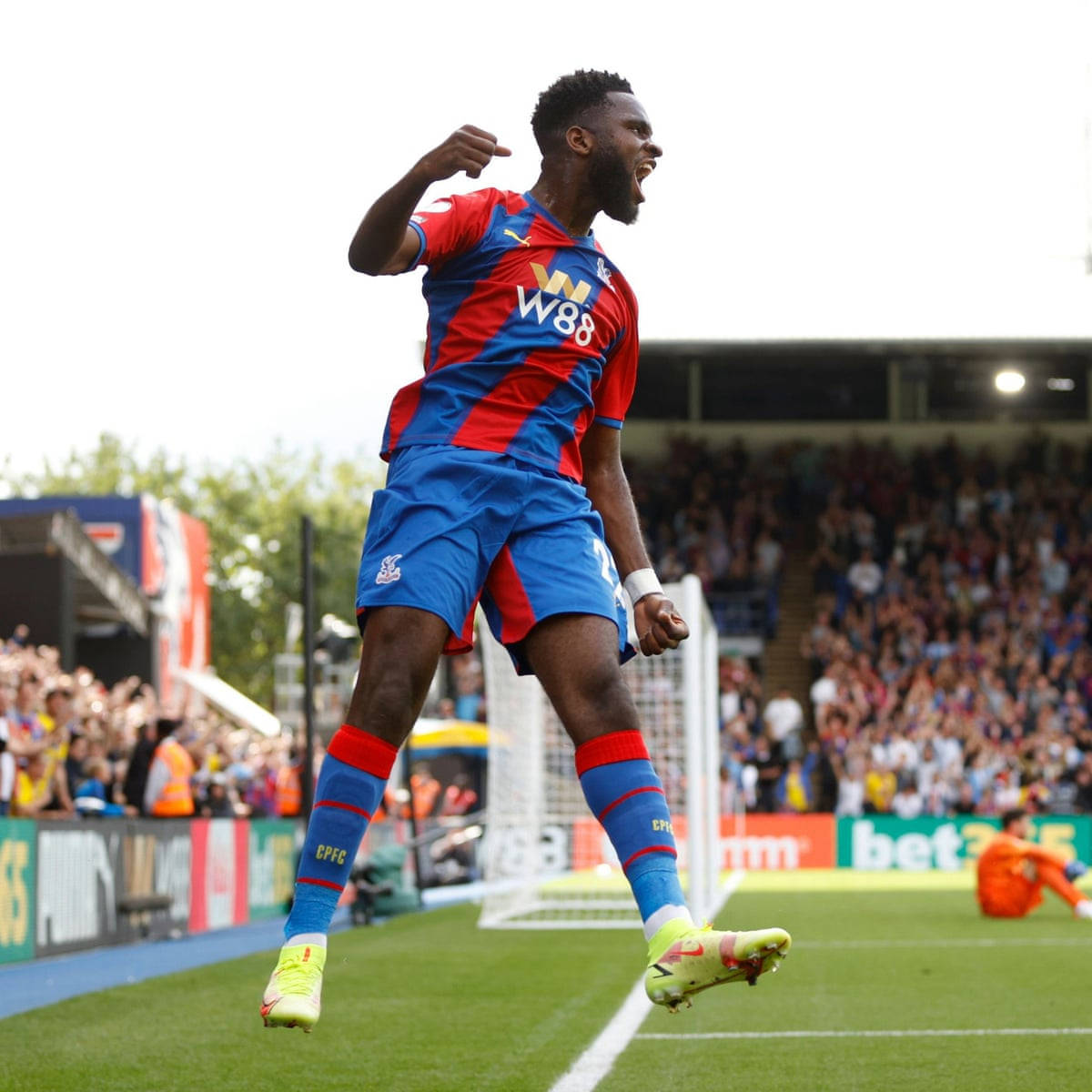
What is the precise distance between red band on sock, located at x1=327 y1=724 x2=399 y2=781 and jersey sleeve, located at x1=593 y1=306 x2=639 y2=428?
1.03 meters

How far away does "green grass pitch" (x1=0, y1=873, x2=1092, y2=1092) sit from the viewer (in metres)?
5.34

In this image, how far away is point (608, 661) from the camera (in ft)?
13.4

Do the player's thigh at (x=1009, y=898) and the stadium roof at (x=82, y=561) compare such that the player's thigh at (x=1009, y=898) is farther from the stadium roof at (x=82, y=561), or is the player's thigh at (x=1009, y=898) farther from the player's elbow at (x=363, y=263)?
the player's elbow at (x=363, y=263)

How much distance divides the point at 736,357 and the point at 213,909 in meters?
19.6

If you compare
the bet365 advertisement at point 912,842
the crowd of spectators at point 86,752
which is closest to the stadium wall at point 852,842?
the bet365 advertisement at point 912,842

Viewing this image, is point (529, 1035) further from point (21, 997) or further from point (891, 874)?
point (891, 874)

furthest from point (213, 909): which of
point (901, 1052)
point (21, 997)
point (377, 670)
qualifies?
point (377, 670)

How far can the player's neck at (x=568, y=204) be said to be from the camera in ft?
14.5

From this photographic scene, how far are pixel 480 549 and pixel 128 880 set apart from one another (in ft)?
31.0

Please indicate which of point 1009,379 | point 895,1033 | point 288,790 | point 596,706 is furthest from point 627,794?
point 1009,379

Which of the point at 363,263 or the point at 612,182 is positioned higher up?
the point at 612,182

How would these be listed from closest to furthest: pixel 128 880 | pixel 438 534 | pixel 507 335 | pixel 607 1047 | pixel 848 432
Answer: pixel 438 534
pixel 507 335
pixel 607 1047
pixel 128 880
pixel 848 432

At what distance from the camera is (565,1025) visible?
6.96m

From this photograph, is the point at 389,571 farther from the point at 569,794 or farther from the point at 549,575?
the point at 569,794
